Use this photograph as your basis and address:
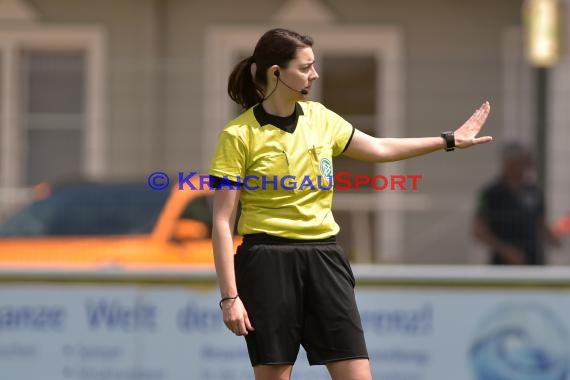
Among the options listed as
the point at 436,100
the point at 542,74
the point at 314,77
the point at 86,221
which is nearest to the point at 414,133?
the point at 436,100

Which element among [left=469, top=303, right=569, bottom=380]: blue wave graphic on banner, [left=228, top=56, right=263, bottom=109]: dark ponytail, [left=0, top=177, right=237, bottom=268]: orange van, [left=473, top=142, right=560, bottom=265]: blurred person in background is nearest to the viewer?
[left=228, top=56, right=263, bottom=109]: dark ponytail

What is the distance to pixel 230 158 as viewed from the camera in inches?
175

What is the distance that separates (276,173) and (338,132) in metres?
0.35

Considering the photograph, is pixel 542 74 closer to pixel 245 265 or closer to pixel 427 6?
pixel 427 6

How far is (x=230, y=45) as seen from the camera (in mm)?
12898

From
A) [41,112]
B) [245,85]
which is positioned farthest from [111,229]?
[245,85]

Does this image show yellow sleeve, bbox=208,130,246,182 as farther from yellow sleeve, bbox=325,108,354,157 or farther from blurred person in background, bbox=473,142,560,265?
blurred person in background, bbox=473,142,560,265

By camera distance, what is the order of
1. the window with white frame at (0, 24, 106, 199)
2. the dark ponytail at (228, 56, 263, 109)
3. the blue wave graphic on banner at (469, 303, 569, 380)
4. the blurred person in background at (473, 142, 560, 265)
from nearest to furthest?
the dark ponytail at (228, 56, 263, 109), the blue wave graphic on banner at (469, 303, 569, 380), the blurred person in background at (473, 142, 560, 265), the window with white frame at (0, 24, 106, 199)

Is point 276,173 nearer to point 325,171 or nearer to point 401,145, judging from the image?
point 325,171

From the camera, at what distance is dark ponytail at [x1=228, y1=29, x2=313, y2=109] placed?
14.8 feet

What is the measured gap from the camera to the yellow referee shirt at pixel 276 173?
4.45 m

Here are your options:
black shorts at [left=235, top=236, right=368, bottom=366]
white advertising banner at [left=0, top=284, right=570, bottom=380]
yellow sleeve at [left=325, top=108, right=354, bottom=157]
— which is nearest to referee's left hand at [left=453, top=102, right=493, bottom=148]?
yellow sleeve at [left=325, top=108, right=354, bottom=157]

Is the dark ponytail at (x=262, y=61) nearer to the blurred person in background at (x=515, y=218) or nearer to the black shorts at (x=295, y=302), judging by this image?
the black shorts at (x=295, y=302)

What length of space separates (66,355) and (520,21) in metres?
6.90
